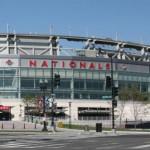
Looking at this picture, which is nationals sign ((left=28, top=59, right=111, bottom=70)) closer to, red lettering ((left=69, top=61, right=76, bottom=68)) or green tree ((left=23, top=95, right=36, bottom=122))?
red lettering ((left=69, top=61, right=76, bottom=68))

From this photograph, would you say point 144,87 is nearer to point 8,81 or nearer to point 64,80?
point 64,80

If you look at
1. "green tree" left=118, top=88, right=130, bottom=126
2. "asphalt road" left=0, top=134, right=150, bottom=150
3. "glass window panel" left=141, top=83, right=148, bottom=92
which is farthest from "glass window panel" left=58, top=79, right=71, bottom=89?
"asphalt road" left=0, top=134, right=150, bottom=150

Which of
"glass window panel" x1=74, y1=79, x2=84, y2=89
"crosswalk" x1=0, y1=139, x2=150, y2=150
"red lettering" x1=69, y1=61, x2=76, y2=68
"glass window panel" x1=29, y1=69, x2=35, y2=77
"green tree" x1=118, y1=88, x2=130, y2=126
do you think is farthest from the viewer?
"glass window panel" x1=74, y1=79, x2=84, y2=89

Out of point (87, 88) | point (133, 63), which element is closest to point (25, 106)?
point (87, 88)

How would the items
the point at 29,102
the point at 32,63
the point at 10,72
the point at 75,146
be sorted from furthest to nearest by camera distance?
the point at 32,63 → the point at 10,72 → the point at 29,102 → the point at 75,146

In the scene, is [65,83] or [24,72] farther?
[65,83]

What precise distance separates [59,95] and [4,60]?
51.9 ft

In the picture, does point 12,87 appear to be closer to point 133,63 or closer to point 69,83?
point 69,83

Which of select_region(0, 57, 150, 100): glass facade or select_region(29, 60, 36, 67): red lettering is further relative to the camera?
select_region(29, 60, 36, 67): red lettering

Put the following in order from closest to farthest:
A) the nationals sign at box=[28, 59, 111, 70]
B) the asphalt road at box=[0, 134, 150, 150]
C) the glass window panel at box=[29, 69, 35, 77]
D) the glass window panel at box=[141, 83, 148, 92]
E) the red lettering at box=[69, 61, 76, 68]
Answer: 1. the asphalt road at box=[0, 134, 150, 150]
2. the glass window panel at box=[29, 69, 35, 77]
3. the nationals sign at box=[28, 59, 111, 70]
4. the red lettering at box=[69, 61, 76, 68]
5. the glass window panel at box=[141, 83, 148, 92]

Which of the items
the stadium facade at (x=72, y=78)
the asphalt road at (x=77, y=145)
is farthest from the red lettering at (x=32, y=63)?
the asphalt road at (x=77, y=145)

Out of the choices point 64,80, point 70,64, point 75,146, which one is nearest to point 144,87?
point 70,64

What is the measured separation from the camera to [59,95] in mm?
134750

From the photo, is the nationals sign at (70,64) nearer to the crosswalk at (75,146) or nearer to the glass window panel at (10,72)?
the glass window panel at (10,72)
